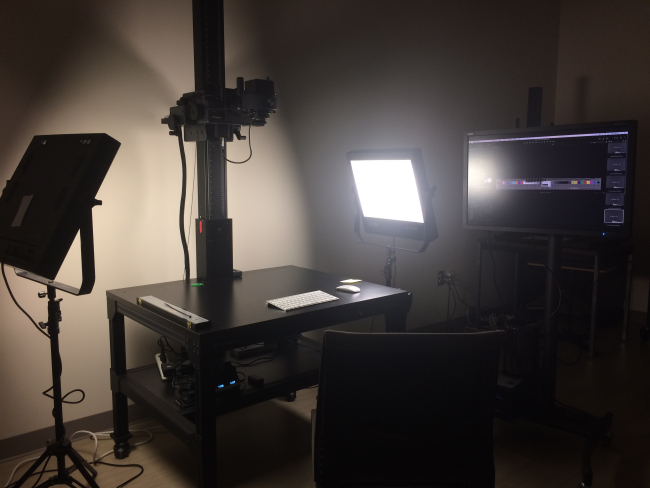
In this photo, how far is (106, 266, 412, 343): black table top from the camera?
204 centimetres

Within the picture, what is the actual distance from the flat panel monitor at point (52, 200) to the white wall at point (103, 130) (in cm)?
63

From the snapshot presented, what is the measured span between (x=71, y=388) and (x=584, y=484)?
90.5 inches

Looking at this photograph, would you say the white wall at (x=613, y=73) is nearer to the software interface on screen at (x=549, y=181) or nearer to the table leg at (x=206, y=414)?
the software interface on screen at (x=549, y=181)

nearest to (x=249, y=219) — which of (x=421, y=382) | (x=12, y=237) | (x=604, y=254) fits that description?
(x=12, y=237)

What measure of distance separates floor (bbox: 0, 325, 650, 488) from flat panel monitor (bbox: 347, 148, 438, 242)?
41.9 inches

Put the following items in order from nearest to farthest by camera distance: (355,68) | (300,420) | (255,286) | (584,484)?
(584,484) < (255,286) < (300,420) < (355,68)

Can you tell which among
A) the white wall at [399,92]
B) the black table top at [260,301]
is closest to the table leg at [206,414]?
the black table top at [260,301]

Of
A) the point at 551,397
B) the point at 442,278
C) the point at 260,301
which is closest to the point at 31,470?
the point at 260,301

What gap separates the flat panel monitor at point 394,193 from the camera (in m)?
2.63

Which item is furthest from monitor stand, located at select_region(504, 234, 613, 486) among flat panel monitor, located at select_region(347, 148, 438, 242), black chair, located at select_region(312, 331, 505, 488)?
black chair, located at select_region(312, 331, 505, 488)

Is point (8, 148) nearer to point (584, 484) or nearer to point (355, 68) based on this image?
point (355, 68)

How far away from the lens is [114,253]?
8.73ft

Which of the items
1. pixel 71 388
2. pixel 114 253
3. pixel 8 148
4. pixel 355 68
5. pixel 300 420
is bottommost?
pixel 300 420

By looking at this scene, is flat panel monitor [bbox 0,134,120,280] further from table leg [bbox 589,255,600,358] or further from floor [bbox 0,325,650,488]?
table leg [bbox 589,255,600,358]
